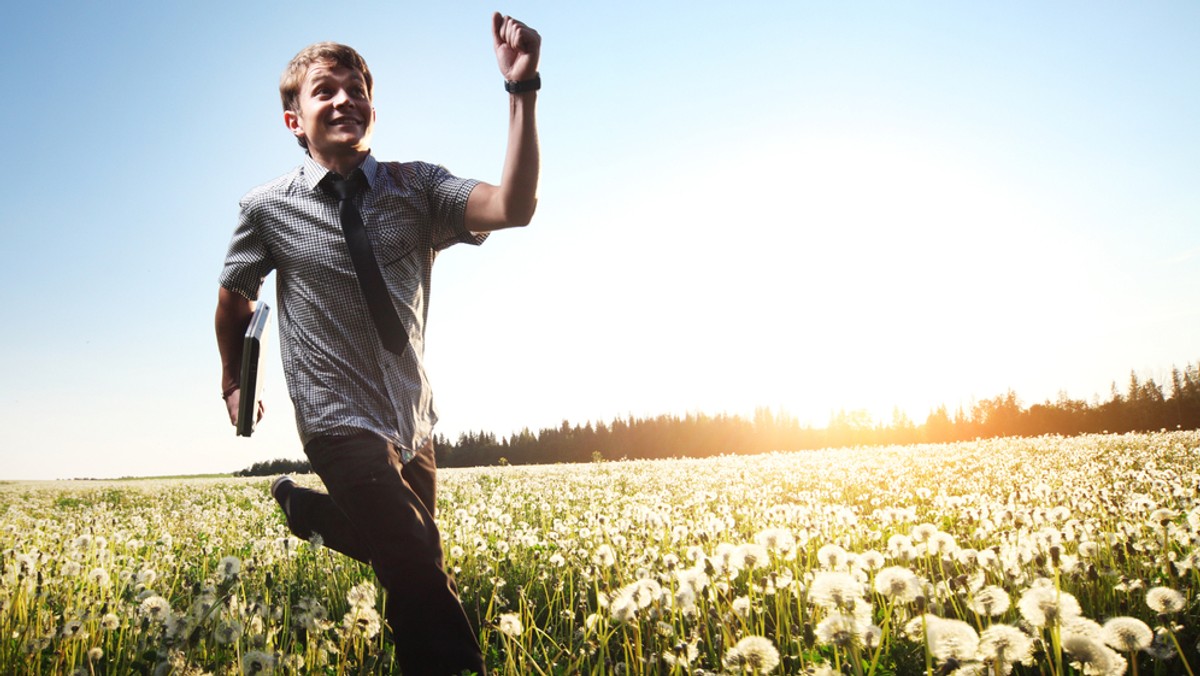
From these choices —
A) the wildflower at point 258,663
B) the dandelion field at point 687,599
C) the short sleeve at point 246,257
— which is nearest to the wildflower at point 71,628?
the dandelion field at point 687,599

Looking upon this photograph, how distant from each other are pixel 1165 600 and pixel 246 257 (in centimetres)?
411

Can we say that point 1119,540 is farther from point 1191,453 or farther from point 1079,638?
point 1191,453

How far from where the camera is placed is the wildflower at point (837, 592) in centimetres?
208

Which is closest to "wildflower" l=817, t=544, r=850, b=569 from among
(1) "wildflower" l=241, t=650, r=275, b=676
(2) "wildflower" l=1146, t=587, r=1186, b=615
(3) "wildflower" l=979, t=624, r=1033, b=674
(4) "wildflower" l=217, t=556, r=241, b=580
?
(2) "wildflower" l=1146, t=587, r=1186, b=615

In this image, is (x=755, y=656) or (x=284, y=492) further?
(x=284, y=492)

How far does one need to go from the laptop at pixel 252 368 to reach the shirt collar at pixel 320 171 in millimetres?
628

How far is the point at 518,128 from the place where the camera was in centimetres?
291

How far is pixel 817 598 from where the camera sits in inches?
84.3

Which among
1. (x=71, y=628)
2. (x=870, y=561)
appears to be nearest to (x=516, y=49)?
(x=870, y=561)

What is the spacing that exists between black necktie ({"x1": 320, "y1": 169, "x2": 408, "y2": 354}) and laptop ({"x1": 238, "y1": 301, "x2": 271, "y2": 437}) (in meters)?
0.54

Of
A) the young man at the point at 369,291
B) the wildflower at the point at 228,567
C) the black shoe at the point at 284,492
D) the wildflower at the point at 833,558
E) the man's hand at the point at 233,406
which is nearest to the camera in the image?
the young man at the point at 369,291

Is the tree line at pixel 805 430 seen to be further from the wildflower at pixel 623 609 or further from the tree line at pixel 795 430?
the wildflower at pixel 623 609

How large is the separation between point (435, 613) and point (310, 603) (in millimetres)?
875

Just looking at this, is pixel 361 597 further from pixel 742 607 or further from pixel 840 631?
pixel 840 631
